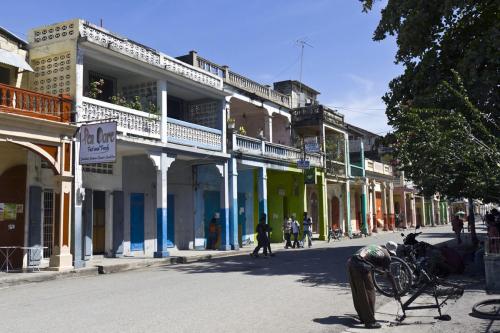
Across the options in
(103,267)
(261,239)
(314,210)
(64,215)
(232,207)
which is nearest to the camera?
(64,215)

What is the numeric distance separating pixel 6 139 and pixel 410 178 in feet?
40.1

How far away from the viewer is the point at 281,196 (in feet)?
100

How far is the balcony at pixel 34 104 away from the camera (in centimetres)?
1383

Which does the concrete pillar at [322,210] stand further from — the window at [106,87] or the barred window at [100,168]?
the window at [106,87]

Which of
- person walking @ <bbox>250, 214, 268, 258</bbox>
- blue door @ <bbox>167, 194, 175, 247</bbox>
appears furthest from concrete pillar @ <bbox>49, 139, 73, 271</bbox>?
blue door @ <bbox>167, 194, 175, 247</bbox>

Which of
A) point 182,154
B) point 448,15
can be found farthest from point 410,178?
point 182,154

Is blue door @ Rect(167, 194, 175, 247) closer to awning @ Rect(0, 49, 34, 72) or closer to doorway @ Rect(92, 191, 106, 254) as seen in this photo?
doorway @ Rect(92, 191, 106, 254)

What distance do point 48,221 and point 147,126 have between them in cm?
477

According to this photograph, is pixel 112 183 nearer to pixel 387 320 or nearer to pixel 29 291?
pixel 29 291

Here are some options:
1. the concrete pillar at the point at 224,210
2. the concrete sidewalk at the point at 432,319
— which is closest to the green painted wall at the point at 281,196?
the concrete pillar at the point at 224,210

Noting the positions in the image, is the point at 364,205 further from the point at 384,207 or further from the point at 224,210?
the point at 224,210

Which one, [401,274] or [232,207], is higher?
[232,207]

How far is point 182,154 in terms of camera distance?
20500 mm

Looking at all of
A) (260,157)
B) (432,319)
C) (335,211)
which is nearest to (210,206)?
(260,157)
